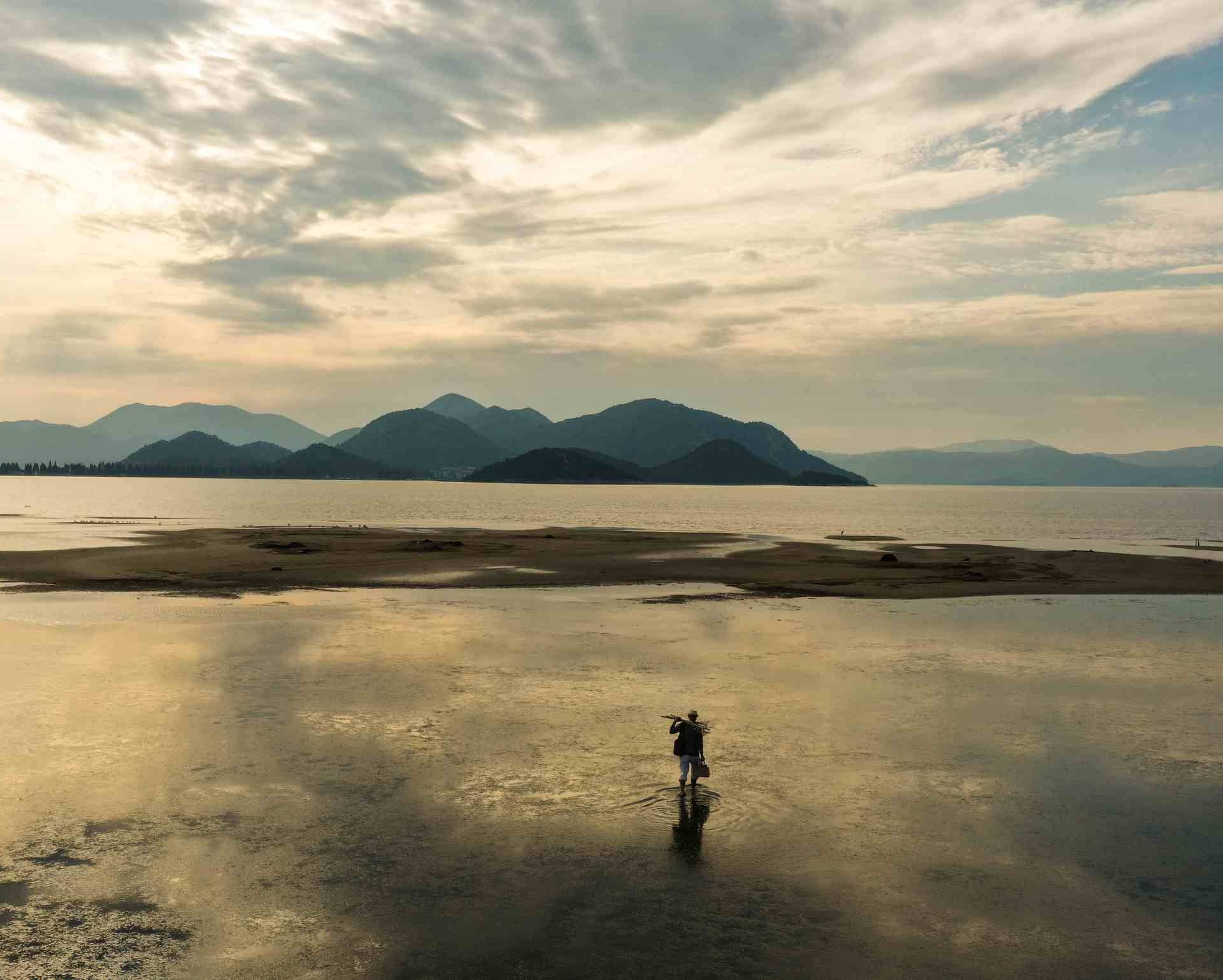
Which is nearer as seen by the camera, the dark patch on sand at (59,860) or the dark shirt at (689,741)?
the dark patch on sand at (59,860)

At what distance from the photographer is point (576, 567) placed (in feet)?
235

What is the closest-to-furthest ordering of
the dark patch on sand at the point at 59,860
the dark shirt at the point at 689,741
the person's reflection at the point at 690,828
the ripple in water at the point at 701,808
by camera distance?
the dark patch on sand at the point at 59,860 < the person's reflection at the point at 690,828 < the ripple in water at the point at 701,808 < the dark shirt at the point at 689,741

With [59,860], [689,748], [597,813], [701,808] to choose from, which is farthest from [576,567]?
[59,860]

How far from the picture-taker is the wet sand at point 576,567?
194 ft

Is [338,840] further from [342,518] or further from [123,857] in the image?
[342,518]

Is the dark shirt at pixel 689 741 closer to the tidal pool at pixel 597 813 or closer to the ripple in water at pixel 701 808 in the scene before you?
the ripple in water at pixel 701 808

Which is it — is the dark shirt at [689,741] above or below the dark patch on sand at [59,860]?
above

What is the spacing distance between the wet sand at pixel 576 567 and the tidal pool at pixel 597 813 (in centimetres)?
2342

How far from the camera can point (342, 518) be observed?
156000mm

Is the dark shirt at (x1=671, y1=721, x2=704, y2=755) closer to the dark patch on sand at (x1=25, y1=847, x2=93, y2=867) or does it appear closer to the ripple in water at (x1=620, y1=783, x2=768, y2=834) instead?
the ripple in water at (x1=620, y1=783, x2=768, y2=834)

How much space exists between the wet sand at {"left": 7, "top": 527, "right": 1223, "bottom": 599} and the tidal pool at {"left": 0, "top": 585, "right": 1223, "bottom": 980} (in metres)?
23.4

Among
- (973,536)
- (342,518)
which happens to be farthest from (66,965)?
(342,518)

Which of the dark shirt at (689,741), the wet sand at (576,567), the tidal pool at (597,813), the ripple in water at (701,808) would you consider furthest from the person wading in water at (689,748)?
the wet sand at (576,567)

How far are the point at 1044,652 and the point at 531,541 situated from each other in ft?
215
